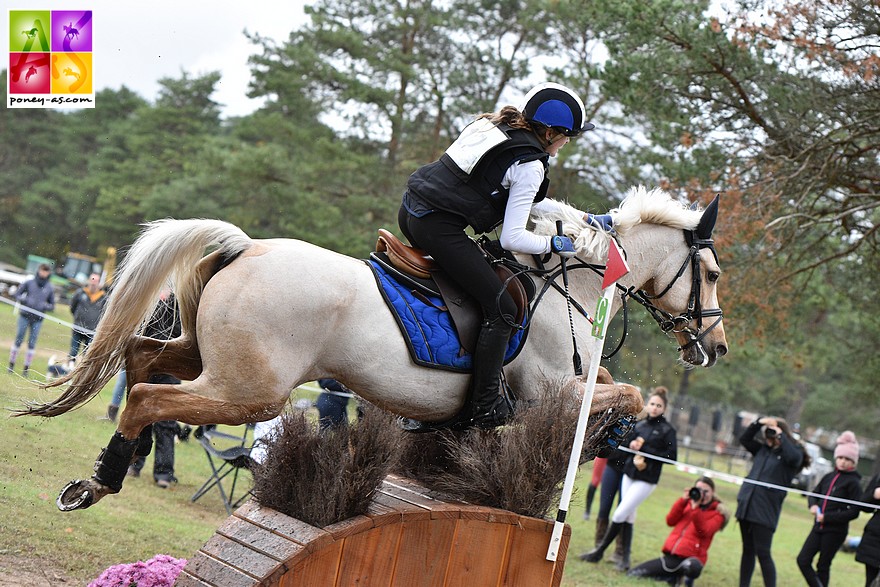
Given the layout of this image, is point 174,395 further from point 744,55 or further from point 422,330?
point 744,55

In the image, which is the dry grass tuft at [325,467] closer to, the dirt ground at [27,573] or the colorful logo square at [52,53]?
the dirt ground at [27,573]

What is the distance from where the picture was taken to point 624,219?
4.75 metres

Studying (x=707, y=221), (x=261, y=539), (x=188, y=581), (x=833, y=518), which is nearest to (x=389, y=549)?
(x=261, y=539)

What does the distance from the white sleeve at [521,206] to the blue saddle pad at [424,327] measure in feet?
1.60

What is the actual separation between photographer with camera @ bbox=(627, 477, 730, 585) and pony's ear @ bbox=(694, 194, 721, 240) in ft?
15.0

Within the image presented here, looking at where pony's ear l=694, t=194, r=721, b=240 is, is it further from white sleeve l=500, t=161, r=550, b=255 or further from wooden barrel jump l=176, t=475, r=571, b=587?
wooden barrel jump l=176, t=475, r=571, b=587

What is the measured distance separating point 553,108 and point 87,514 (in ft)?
16.5

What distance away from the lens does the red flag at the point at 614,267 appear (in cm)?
412

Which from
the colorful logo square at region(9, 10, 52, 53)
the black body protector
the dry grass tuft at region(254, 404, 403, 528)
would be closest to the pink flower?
the dry grass tuft at region(254, 404, 403, 528)

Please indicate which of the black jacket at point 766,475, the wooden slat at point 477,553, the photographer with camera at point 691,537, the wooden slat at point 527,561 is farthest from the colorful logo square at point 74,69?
the black jacket at point 766,475

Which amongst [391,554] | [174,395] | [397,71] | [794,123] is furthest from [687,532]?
[397,71]

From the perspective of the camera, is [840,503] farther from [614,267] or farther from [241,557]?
[241,557]

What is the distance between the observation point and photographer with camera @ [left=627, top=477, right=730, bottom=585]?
876 cm

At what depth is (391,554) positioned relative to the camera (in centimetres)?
374
